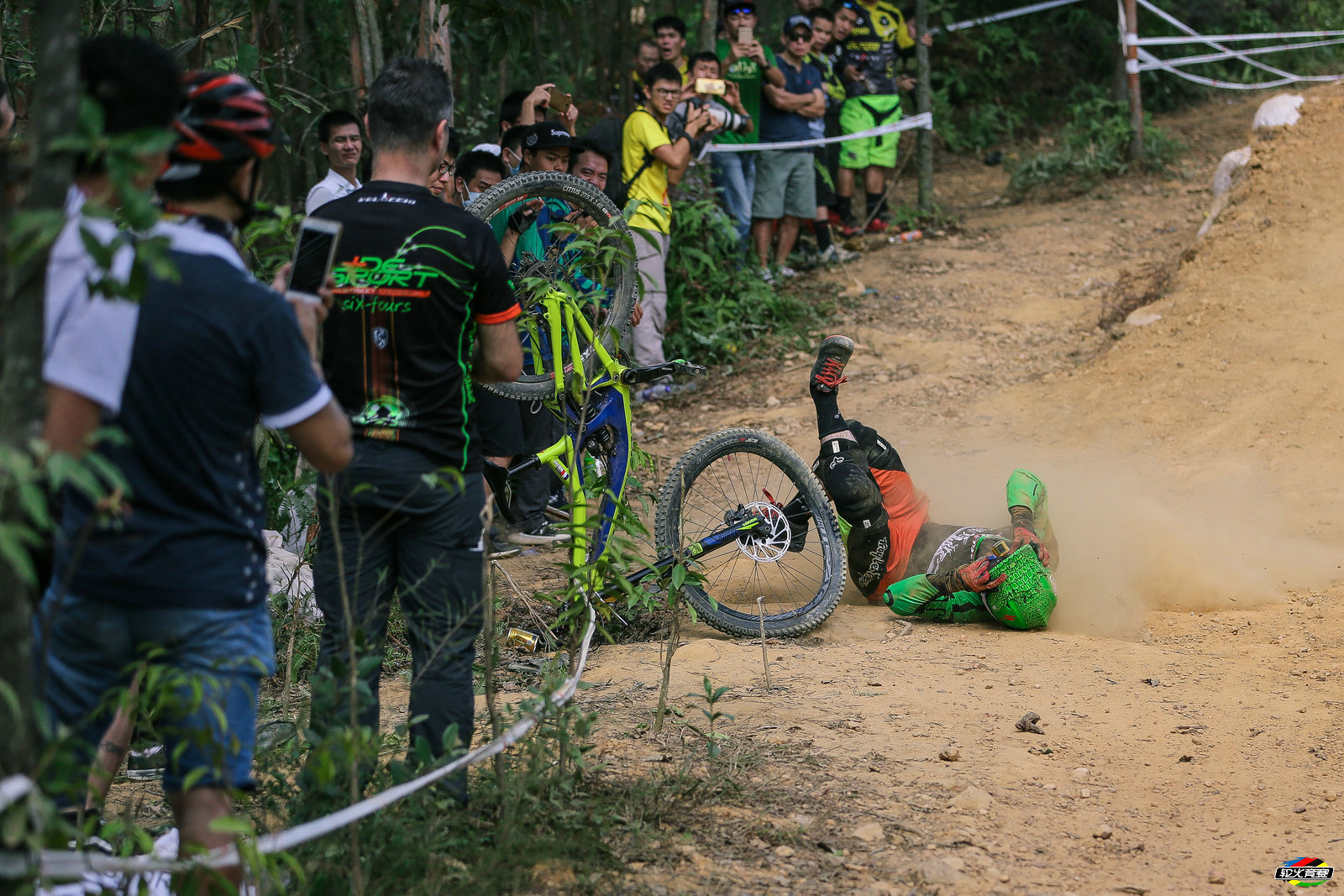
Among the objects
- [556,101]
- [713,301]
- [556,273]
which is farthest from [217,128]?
[713,301]

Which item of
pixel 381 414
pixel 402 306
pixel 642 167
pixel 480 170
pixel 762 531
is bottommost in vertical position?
pixel 762 531

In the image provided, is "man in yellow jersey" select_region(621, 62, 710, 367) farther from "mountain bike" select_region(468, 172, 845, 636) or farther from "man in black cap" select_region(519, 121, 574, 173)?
"mountain bike" select_region(468, 172, 845, 636)

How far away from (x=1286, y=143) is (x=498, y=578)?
21.4 feet

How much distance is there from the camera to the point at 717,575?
18.0 ft

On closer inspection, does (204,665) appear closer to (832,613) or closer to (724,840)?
(724,840)

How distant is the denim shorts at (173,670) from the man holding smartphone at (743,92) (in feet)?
23.8

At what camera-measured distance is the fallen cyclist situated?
480cm

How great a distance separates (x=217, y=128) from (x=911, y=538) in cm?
382

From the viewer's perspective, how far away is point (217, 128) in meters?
2.09

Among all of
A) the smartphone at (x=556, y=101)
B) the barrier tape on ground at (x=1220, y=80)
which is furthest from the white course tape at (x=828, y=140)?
the barrier tape on ground at (x=1220, y=80)

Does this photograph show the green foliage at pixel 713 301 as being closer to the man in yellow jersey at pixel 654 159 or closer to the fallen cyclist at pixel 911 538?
the man in yellow jersey at pixel 654 159

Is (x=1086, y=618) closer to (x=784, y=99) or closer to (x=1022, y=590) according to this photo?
(x=1022, y=590)

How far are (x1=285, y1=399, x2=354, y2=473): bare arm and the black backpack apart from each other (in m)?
5.37

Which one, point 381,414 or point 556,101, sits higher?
point 556,101
